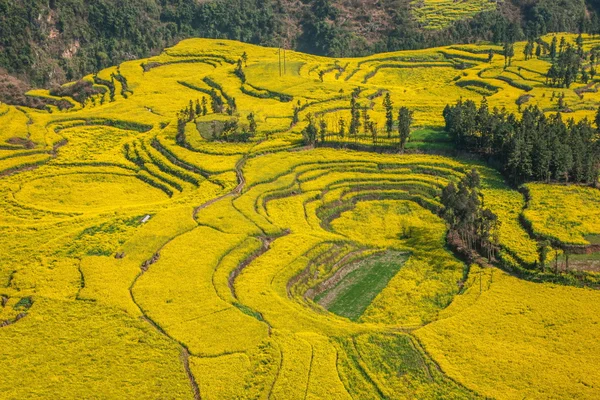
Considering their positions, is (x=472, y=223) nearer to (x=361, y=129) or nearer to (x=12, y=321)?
(x=361, y=129)

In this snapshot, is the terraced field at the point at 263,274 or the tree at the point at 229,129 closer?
the terraced field at the point at 263,274

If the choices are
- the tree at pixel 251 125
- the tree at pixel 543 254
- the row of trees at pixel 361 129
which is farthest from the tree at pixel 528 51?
the tree at pixel 543 254

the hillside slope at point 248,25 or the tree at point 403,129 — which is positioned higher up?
the hillside slope at point 248,25

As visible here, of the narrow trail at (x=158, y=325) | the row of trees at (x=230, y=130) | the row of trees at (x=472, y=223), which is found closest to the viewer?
the narrow trail at (x=158, y=325)

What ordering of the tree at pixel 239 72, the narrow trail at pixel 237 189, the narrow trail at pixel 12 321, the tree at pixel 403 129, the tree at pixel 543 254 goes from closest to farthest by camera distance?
1. the narrow trail at pixel 12 321
2. the tree at pixel 543 254
3. the narrow trail at pixel 237 189
4. the tree at pixel 403 129
5. the tree at pixel 239 72

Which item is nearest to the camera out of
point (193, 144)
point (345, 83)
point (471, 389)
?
point (471, 389)

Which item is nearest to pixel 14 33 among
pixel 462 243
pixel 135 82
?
pixel 135 82

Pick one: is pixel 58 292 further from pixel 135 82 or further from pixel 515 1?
pixel 515 1

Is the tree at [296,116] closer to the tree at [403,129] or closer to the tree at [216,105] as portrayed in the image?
the tree at [216,105]
